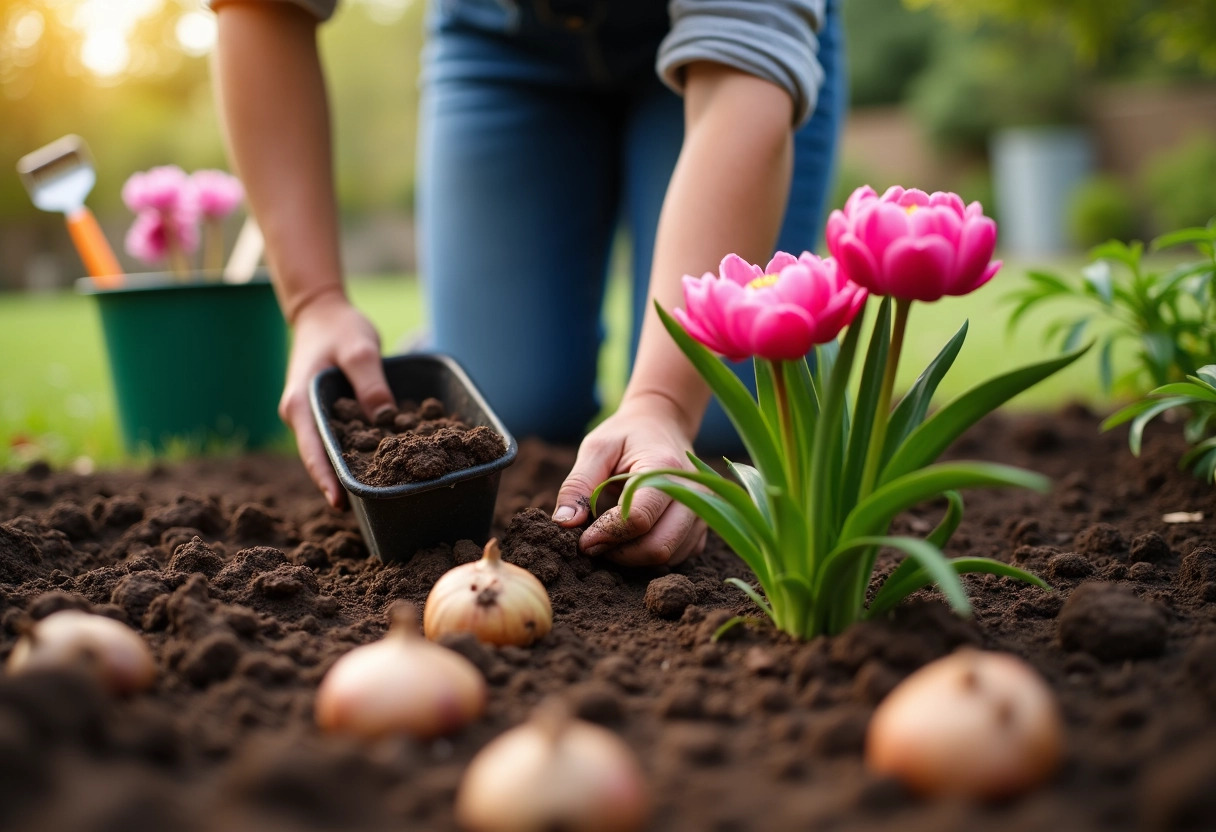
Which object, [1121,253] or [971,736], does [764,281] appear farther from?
[1121,253]

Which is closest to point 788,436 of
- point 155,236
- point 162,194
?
point 162,194

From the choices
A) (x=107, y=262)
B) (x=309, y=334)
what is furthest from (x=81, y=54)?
(x=309, y=334)

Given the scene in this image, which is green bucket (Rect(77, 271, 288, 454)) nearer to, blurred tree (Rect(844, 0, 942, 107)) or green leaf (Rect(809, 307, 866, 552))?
green leaf (Rect(809, 307, 866, 552))

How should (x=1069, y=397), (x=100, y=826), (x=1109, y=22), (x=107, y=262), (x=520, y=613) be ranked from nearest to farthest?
(x=100, y=826) < (x=520, y=613) < (x=107, y=262) < (x=1069, y=397) < (x=1109, y=22)

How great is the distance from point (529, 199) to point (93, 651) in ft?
7.02

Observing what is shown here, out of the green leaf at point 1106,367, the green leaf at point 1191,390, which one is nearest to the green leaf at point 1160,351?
the green leaf at point 1106,367

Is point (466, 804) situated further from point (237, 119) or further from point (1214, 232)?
point (237, 119)

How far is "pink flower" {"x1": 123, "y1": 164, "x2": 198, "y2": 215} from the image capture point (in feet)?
10.7

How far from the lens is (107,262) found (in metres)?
3.03

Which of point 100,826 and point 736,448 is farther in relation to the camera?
point 736,448

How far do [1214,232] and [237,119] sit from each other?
1902 mm

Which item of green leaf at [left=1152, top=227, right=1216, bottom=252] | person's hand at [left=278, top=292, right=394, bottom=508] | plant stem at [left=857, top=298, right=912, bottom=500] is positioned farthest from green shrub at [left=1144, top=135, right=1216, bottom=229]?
plant stem at [left=857, top=298, right=912, bottom=500]

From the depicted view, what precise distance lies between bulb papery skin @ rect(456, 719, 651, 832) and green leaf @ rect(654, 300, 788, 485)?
0.49 m

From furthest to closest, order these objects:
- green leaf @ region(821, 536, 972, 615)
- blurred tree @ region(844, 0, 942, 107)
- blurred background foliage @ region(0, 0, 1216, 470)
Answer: blurred tree @ region(844, 0, 942, 107) < blurred background foliage @ region(0, 0, 1216, 470) < green leaf @ region(821, 536, 972, 615)
